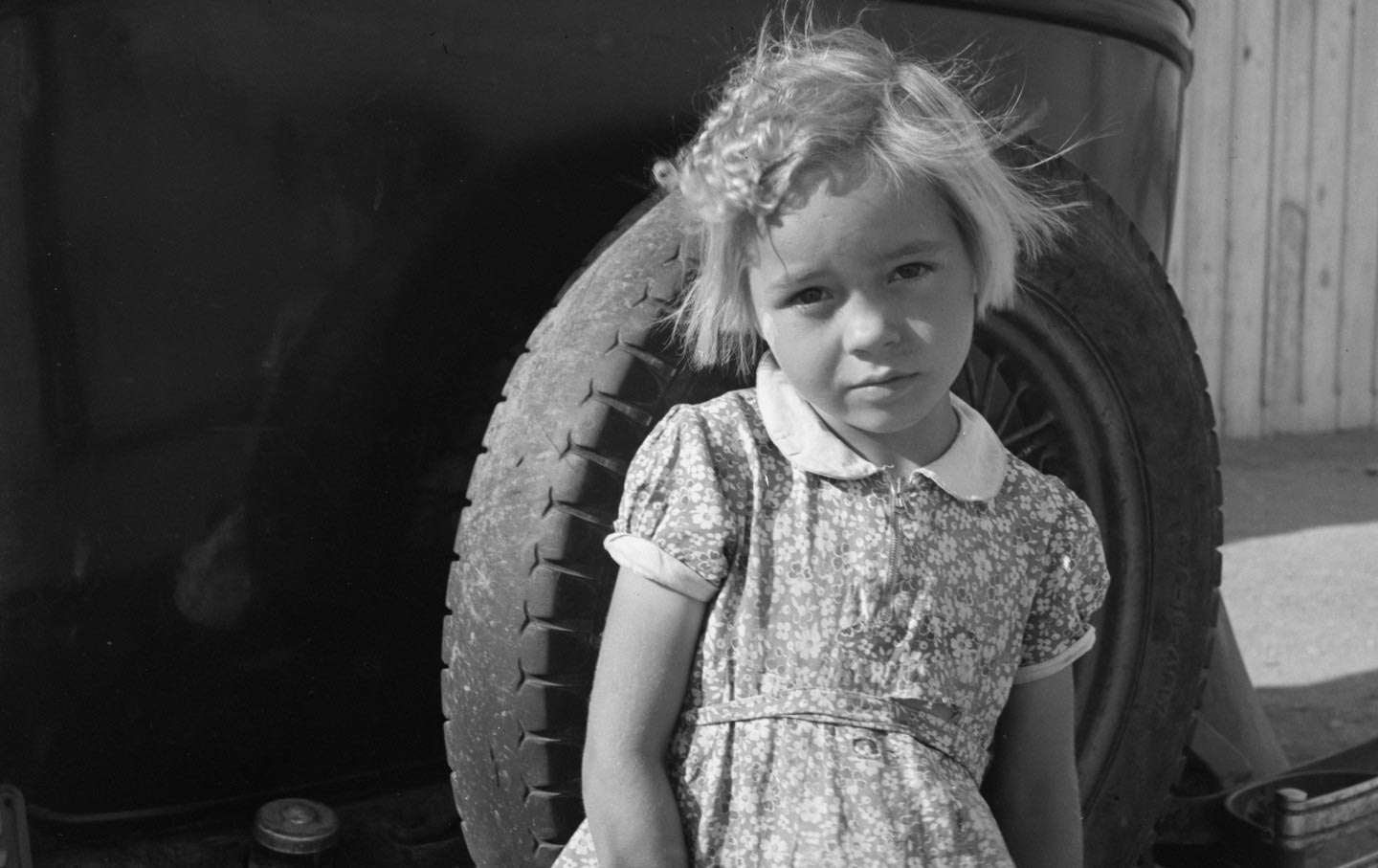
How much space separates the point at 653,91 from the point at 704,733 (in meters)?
0.79

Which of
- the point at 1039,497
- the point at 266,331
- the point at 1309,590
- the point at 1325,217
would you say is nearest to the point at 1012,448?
the point at 1039,497

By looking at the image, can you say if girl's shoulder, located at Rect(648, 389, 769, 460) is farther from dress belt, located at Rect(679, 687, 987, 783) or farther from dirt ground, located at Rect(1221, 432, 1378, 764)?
dirt ground, located at Rect(1221, 432, 1378, 764)

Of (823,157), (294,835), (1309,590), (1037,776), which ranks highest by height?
(823,157)

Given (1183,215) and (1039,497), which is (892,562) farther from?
(1183,215)

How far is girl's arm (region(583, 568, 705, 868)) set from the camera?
1.28 meters

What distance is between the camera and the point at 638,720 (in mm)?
1290

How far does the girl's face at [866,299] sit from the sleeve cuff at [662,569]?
195 mm

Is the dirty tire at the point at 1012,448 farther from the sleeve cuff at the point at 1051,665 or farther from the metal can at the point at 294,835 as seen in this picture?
the sleeve cuff at the point at 1051,665

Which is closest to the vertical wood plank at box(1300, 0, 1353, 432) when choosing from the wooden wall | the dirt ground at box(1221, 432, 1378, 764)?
the wooden wall

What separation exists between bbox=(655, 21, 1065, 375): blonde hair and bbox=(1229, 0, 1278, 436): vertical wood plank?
19.9ft

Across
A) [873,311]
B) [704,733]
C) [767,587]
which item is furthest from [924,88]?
[704,733]

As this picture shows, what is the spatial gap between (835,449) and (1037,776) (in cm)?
39

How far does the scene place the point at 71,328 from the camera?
4.87ft

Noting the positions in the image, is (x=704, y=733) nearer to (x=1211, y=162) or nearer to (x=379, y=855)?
(x=379, y=855)
